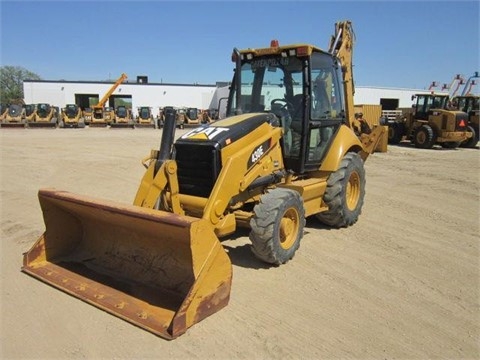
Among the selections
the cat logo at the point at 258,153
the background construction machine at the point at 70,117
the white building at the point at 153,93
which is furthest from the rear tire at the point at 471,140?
the background construction machine at the point at 70,117

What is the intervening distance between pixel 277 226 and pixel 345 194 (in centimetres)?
202

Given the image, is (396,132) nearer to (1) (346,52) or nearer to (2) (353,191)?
(1) (346,52)

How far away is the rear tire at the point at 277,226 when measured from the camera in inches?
170

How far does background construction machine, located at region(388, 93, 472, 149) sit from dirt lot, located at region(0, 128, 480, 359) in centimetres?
1143

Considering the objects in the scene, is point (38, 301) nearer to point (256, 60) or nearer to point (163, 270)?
point (163, 270)

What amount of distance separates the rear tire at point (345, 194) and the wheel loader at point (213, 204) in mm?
16

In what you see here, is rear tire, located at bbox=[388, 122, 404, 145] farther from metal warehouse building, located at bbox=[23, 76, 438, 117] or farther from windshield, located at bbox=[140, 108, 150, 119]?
metal warehouse building, located at bbox=[23, 76, 438, 117]

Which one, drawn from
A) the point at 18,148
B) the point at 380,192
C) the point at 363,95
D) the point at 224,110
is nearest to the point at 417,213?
the point at 380,192

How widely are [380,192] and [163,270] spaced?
6110 mm

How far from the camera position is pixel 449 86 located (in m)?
30.8

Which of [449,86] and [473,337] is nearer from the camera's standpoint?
[473,337]

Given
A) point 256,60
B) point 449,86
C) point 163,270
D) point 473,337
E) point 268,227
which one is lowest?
point 473,337

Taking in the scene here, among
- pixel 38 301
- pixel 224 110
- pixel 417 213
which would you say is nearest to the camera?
pixel 38 301

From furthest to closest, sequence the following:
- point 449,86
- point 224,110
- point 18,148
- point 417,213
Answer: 1. point 449,86
2. point 18,148
3. point 417,213
4. point 224,110
